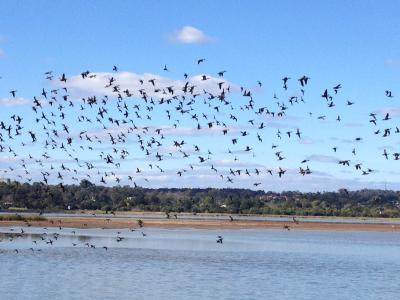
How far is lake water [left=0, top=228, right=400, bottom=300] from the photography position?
46688 mm

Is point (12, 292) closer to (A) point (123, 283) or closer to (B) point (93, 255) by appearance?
(A) point (123, 283)

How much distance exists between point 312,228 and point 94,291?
85.4 meters

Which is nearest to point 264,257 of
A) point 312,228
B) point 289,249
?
point 289,249

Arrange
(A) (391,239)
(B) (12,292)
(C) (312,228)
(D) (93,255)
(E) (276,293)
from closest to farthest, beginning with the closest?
(B) (12,292) → (E) (276,293) → (D) (93,255) → (A) (391,239) → (C) (312,228)

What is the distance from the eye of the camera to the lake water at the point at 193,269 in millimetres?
46688

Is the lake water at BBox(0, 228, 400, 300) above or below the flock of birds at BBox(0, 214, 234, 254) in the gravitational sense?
below

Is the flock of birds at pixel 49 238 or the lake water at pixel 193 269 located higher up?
the flock of birds at pixel 49 238

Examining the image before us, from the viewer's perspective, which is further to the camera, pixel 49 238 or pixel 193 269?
pixel 49 238

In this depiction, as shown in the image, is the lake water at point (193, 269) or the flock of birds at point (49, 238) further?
the flock of birds at point (49, 238)

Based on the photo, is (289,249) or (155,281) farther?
(289,249)

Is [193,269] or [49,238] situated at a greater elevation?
[49,238]

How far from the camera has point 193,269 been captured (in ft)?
190

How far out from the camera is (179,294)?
149ft

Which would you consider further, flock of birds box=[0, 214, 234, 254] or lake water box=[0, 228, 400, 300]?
flock of birds box=[0, 214, 234, 254]
